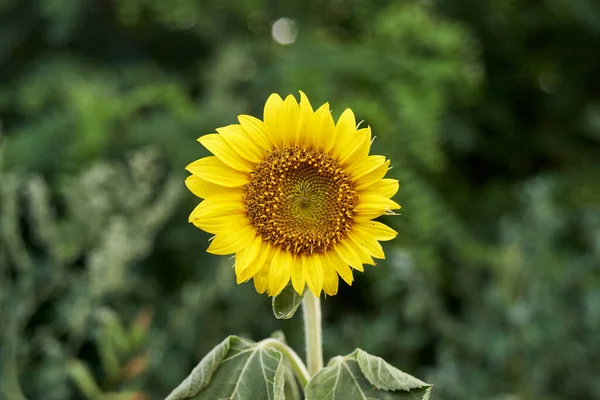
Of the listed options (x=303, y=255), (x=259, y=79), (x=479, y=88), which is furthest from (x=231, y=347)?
(x=479, y=88)

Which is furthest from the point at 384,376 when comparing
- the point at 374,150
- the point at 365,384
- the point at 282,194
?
the point at 374,150

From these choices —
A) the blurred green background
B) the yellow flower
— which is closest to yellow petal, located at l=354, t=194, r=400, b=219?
the yellow flower

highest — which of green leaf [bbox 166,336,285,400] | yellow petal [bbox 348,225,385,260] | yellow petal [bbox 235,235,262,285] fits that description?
yellow petal [bbox 348,225,385,260]

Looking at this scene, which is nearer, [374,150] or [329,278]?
[329,278]

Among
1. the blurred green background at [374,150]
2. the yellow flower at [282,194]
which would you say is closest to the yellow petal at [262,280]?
the yellow flower at [282,194]

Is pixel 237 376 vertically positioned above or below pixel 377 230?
below

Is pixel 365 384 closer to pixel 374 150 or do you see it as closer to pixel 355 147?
pixel 355 147

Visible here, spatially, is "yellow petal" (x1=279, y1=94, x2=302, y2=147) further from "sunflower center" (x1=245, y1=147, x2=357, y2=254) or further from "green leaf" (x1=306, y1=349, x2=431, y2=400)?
"green leaf" (x1=306, y1=349, x2=431, y2=400)

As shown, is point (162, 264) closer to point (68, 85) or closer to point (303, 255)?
point (68, 85)
